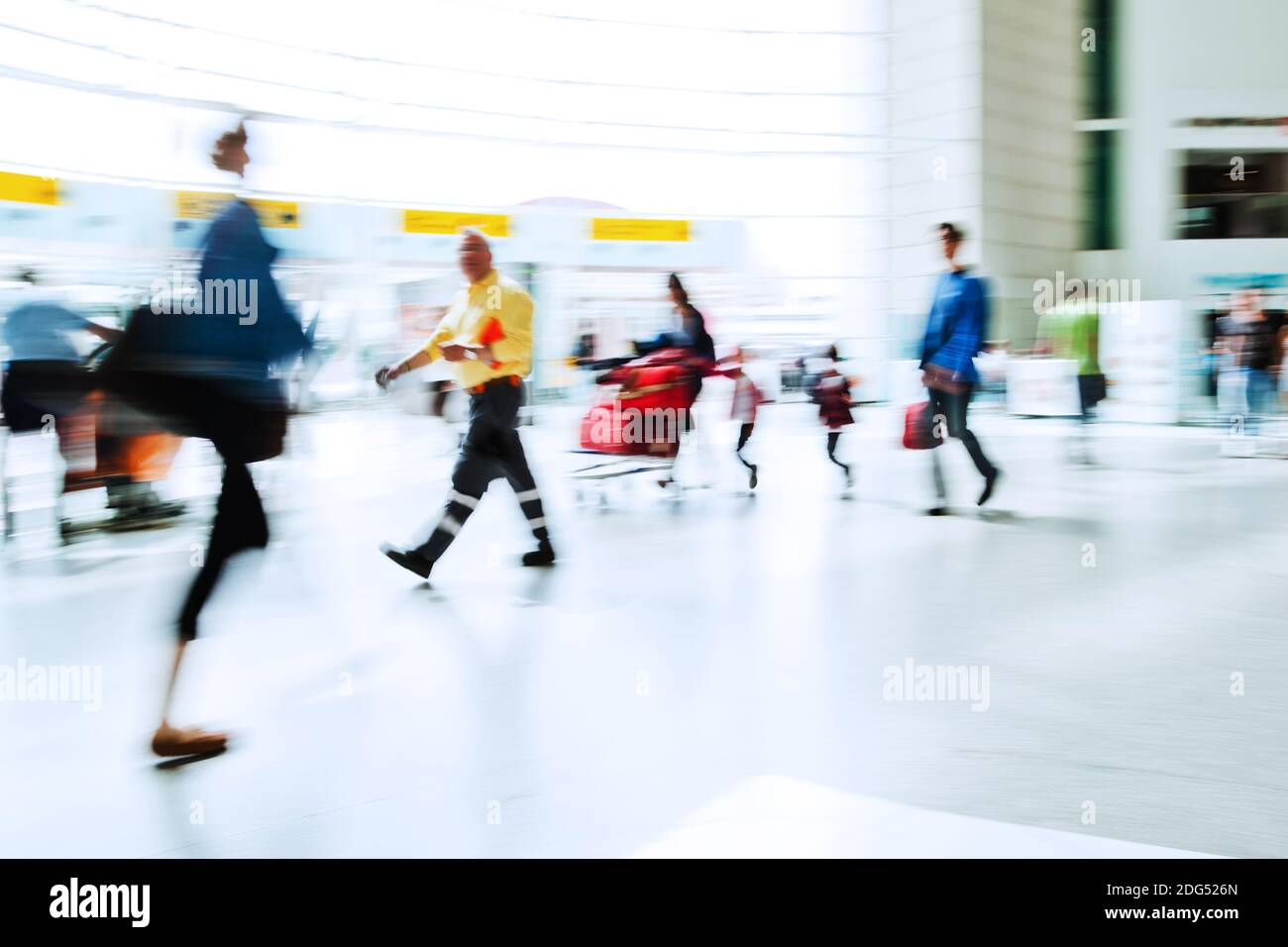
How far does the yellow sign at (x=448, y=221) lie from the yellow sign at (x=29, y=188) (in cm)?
556

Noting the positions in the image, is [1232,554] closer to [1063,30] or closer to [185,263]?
[185,263]

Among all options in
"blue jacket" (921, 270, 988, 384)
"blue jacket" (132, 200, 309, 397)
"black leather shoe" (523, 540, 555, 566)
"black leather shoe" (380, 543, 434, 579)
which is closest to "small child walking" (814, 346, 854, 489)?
"blue jacket" (921, 270, 988, 384)

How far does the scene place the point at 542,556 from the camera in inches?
227

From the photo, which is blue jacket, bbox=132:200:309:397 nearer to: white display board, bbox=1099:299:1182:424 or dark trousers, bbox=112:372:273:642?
dark trousers, bbox=112:372:273:642

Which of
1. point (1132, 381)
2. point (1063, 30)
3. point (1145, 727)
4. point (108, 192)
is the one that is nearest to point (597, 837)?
point (1145, 727)

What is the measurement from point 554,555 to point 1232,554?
12.1ft

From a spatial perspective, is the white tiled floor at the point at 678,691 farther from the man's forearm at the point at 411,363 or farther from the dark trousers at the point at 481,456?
the man's forearm at the point at 411,363

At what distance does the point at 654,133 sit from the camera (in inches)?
692

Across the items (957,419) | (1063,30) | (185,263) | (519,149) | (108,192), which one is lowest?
(957,419)

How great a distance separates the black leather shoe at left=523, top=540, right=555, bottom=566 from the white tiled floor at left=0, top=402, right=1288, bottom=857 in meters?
0.19

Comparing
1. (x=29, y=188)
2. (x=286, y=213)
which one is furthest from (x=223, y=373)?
(x=286, y=213)

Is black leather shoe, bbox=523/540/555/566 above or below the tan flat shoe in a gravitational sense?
above

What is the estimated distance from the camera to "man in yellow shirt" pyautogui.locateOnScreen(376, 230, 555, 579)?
16.7 ft
